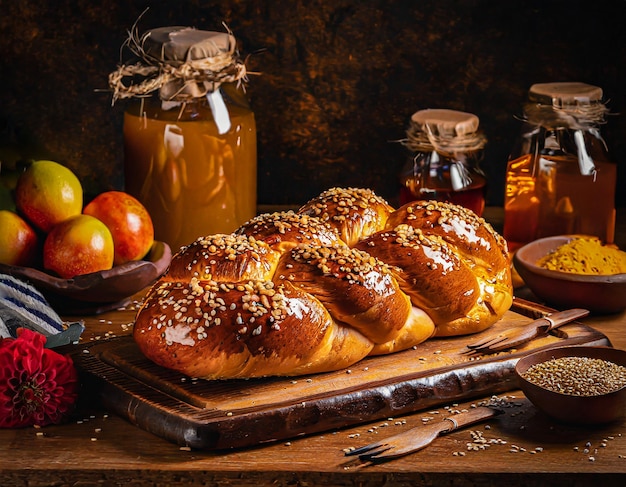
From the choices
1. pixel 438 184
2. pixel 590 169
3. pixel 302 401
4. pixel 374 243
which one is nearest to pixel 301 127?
pixel 438 184

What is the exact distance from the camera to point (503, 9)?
2.08 metres

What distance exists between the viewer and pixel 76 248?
62.1 inches

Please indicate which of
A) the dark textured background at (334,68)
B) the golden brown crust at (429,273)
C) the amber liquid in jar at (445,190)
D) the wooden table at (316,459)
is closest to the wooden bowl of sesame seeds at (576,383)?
the wooden table at (316,459)

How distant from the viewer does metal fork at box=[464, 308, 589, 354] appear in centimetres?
137

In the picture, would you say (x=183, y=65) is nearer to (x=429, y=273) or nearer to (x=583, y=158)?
(x=429, y=273)

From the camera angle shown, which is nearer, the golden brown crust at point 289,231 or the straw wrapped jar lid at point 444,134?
the golden brown crust at point 289,231

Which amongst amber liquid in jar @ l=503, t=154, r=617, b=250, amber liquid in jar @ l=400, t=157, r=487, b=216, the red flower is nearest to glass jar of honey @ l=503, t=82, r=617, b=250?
amber liquid in jar @ l=503, t=154, r=617, b=250

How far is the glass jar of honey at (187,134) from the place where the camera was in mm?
1724

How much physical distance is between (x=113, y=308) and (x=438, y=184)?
614 mm

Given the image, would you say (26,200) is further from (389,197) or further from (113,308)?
(389,197)

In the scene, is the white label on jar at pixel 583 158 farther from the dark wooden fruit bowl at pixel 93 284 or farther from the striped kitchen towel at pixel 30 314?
the striped kitchen towel at pixel 30 314

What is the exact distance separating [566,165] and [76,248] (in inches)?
34.3

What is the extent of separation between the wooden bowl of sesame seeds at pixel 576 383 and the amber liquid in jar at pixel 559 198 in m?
0.56

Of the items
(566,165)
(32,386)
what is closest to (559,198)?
(566,165)
